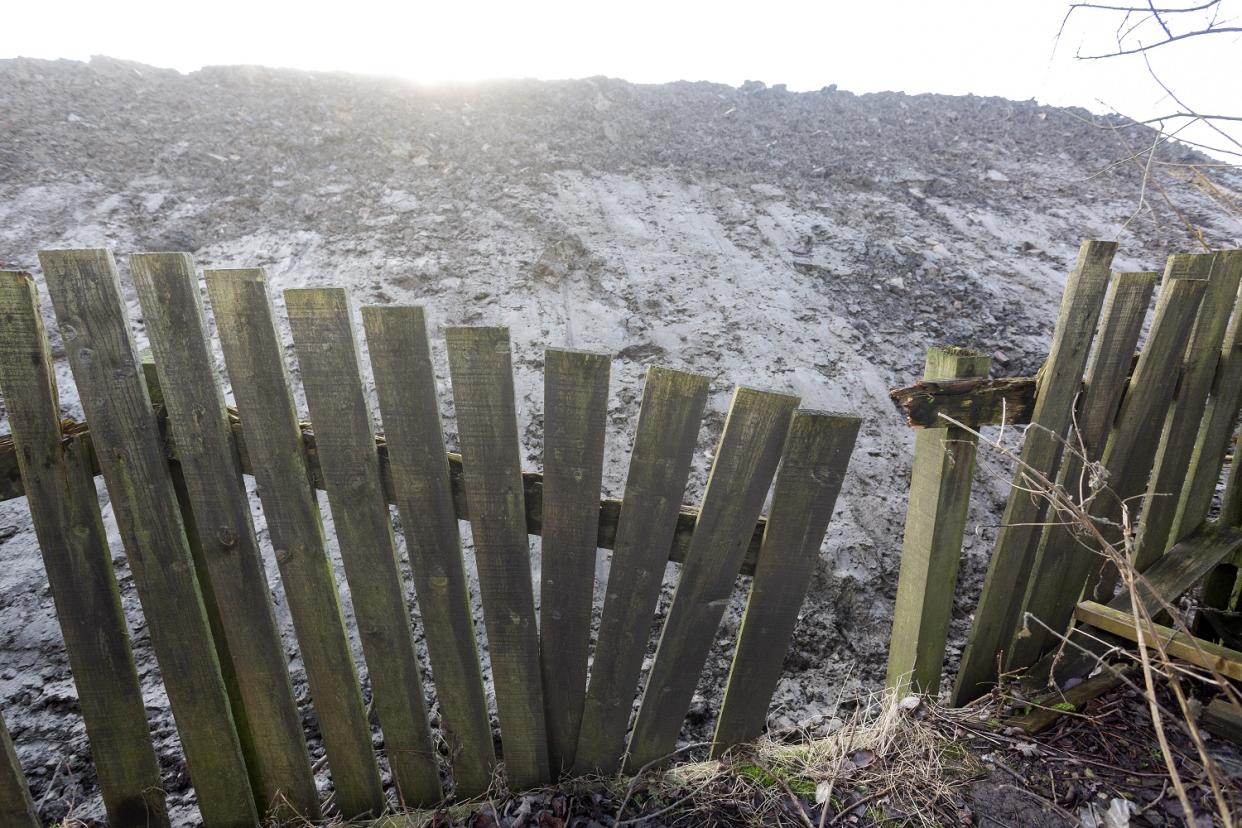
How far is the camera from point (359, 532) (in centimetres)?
186

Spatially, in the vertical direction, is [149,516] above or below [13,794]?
above

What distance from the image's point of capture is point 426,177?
7.56m

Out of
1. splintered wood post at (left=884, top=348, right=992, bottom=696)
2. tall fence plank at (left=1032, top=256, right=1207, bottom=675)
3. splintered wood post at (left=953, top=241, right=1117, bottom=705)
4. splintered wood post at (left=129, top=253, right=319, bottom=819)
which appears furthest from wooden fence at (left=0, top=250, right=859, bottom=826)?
tall fence plank at (left=1032, top=256, right=1207, bottom=675)

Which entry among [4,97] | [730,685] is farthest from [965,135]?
[4,97]

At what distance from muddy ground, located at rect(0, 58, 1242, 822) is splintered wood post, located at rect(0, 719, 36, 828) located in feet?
2.02

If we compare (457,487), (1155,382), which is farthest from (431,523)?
(1155,382)

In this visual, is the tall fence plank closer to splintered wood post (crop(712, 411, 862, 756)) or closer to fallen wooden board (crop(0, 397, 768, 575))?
splintered wood post (crop(712, 411, 862, 756))

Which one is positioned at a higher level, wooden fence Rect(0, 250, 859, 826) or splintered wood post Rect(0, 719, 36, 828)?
wooden fence Rect(0, 250, 859, 826)

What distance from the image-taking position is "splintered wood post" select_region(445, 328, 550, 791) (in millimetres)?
1703

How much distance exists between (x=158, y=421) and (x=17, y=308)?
398mm

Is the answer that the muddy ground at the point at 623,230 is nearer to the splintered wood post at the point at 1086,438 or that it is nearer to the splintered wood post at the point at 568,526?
the splintered wood post at the point at 1086,438

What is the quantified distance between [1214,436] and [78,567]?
4.01 meters

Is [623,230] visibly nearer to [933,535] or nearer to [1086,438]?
[1086,438]

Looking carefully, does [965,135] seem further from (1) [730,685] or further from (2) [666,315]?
(1) [730,685]
